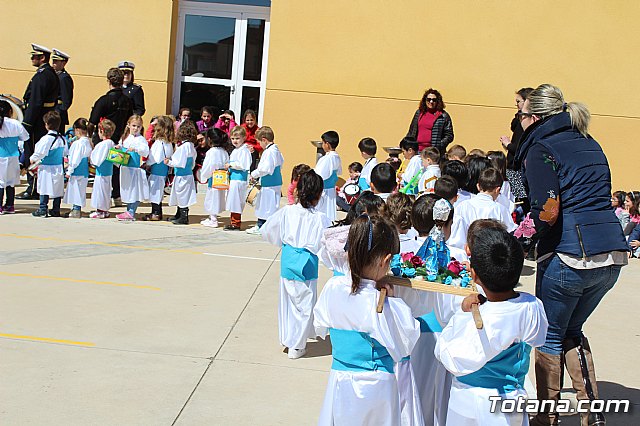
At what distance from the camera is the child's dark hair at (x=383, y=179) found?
7.20 m

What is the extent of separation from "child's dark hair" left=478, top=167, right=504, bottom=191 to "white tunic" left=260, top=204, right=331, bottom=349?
6.37 feet

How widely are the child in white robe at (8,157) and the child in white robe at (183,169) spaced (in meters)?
2.06

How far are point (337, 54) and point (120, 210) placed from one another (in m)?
4.72

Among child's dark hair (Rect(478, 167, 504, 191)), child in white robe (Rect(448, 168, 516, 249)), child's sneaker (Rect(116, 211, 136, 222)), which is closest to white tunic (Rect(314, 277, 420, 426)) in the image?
child in white robe (Rect(448, 168, 516, 249))

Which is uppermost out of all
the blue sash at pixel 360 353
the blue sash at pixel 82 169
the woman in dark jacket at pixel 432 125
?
the woman in dark jacket at pixel 432 125

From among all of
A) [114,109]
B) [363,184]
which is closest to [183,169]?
[114,109]

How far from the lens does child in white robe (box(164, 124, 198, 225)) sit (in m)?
11.5

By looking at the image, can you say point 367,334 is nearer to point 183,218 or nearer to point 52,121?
point 183,218

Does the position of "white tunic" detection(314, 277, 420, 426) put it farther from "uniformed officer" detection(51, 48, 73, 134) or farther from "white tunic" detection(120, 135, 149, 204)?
"uniformed officer" detection(51, 48, 73, 134)

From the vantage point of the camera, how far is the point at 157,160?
11.6 metres

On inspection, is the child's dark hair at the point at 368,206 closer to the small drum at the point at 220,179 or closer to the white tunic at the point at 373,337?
the white tunic at the point at 373,337

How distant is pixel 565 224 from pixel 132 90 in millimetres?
10727

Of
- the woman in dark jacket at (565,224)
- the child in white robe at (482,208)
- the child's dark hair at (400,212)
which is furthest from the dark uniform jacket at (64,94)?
the woman in dark jacket at (565,224)

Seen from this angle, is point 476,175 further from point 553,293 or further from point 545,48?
point 545,48
